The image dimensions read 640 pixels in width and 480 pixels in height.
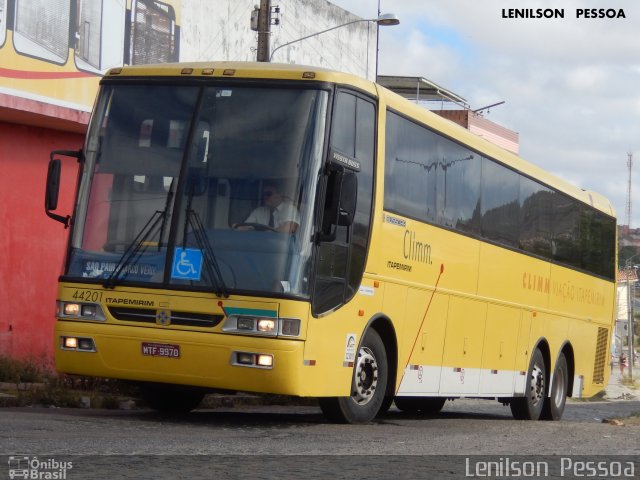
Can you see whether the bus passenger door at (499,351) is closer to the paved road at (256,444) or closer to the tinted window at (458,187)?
the tinted window at (458,187)

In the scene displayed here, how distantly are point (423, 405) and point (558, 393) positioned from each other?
2.15 meters

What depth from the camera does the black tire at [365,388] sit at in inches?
489

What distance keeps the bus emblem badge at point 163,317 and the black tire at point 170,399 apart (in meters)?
1.89

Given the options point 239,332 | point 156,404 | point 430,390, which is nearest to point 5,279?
point 156,404

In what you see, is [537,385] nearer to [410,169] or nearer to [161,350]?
[410,169]

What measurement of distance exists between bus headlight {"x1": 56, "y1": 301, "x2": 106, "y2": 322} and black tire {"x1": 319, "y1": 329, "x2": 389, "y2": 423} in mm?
2396

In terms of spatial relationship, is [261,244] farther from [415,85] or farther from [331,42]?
[415,85]

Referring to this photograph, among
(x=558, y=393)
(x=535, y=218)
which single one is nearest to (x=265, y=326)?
(x=535, y=218)

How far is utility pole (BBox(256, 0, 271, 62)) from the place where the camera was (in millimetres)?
20188

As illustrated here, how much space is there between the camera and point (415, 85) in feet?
144

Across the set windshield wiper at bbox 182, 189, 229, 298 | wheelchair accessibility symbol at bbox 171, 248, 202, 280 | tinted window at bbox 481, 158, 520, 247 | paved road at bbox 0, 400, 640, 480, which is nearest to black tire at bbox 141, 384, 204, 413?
paved road at bbox 0, 400, 640, 480

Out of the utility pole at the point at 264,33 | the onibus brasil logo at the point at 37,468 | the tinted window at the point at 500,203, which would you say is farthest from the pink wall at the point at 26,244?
the onibus brasil logo at the point at 37,468

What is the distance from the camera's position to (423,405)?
19.5 metres

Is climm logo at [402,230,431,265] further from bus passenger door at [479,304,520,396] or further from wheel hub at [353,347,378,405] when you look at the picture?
bus passenger door at [479,304,520,396]
